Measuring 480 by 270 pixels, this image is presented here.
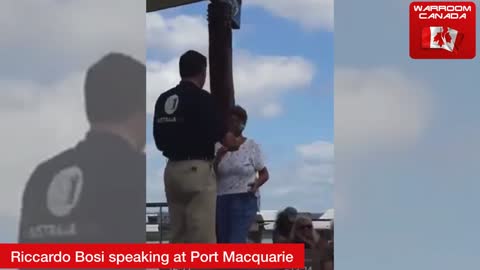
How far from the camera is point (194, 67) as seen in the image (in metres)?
3.59

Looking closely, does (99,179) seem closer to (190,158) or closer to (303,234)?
(190,158)

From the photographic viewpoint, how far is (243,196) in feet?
12.0

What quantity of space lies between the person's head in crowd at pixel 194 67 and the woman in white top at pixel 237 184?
0.25 m

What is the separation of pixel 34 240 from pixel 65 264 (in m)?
0.15

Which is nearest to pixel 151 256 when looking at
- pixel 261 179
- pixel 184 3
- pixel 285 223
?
A: pixel 285 223

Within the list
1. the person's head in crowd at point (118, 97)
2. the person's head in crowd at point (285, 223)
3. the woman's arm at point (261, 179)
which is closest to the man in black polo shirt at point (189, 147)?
the woman's arm at point (261, 179)

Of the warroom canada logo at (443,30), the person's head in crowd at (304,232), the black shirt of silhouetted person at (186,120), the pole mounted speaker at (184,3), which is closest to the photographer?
the warroom canada logo at (443,30)

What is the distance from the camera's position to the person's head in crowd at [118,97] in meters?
2.69

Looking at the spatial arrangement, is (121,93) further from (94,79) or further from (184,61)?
(184,61)

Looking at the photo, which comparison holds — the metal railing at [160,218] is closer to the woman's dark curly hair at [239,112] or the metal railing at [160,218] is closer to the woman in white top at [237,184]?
the woman in white top at [237,184]

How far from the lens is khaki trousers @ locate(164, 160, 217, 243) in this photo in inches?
138

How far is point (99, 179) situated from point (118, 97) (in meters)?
0.31

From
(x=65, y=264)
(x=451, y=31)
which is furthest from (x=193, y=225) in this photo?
(x=451, y=31)

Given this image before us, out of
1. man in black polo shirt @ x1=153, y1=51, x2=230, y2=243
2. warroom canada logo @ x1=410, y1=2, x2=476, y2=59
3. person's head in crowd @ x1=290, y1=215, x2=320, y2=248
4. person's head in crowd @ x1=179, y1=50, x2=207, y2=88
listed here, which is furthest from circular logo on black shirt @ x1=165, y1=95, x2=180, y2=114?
warroom canada logo @ x1=410, y1=2, x2=476, y2=59
